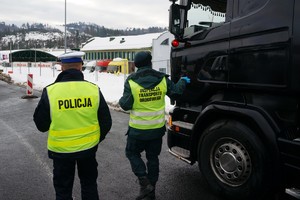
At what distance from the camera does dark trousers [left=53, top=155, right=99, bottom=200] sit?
3021 millimetres

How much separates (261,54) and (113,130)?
17.2 feet

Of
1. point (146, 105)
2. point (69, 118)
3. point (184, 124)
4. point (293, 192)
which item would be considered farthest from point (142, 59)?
point (293, 192)

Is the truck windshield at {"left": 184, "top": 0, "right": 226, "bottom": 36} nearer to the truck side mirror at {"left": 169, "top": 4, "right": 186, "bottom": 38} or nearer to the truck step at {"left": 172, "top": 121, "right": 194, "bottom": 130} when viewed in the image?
the truck side mirror at {"left": 169, "top": 4, "right": 186, "bottom": 38}

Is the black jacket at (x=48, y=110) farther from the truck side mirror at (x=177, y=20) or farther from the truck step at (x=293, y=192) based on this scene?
the truck step at (x=293, y=192)

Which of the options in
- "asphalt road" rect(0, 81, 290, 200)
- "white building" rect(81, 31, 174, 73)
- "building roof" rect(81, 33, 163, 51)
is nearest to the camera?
"asphalt road" rect(0, 81, 290, 200)

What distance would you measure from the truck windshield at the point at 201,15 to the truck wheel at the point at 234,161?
1.38 m

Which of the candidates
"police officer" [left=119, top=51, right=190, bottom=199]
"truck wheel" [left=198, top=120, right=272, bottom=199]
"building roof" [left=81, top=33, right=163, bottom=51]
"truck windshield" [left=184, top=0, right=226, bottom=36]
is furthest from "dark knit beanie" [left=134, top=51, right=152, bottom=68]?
"building roof" [left=81, top=33, right=163, bottom=51]

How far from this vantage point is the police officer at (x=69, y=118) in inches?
113

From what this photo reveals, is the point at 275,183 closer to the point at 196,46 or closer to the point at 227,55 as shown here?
the point at 227,55

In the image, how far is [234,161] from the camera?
3553mm

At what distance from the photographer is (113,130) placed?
7898 millimetres

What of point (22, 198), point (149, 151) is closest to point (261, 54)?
point (149, 151)

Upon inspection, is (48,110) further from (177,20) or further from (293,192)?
(293,192)

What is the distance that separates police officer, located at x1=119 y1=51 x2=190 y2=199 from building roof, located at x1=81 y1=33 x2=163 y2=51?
3636cm
